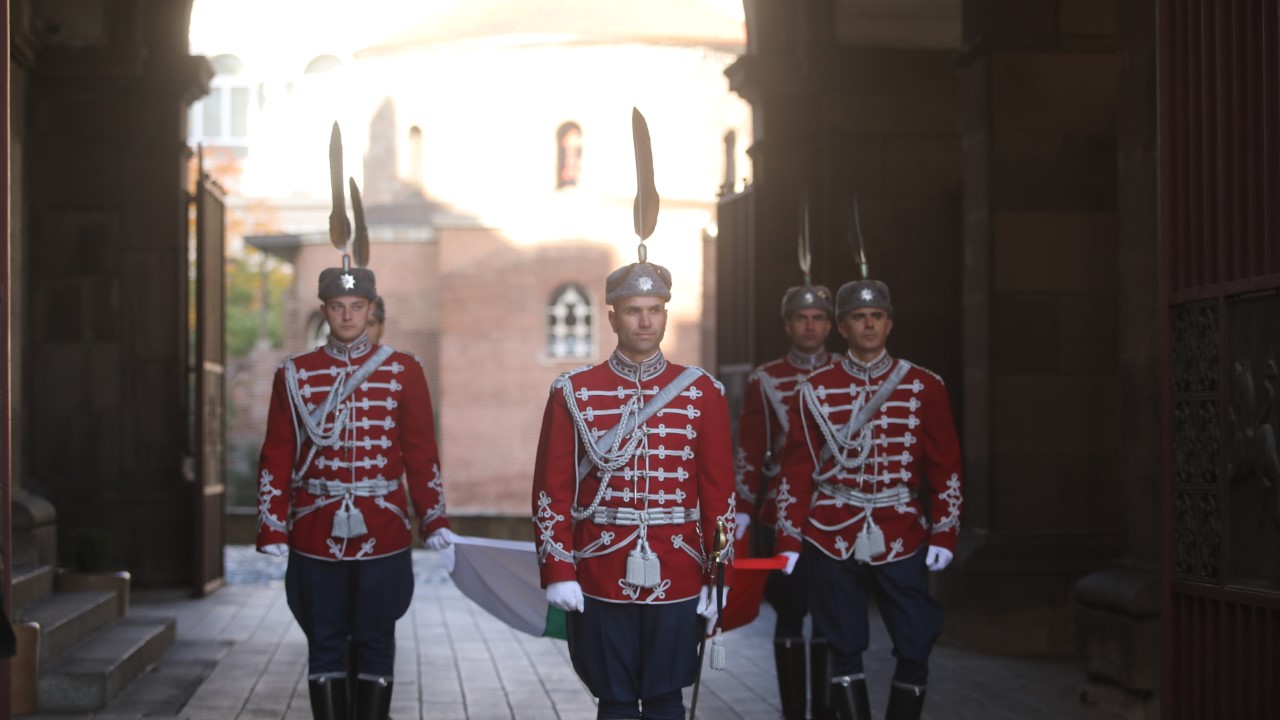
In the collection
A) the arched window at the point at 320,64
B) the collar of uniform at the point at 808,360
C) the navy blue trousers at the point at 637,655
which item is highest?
the arched window at the point at 320,64

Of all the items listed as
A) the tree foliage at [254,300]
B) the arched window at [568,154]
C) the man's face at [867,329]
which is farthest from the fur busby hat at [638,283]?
the tree foliage at [254,300]

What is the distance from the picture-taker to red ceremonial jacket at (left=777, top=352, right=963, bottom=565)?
7.37 meters

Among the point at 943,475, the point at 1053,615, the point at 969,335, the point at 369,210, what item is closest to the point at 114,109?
the point at 969,335

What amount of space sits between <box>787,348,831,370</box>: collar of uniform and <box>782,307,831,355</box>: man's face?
0.02m

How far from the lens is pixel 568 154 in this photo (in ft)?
166

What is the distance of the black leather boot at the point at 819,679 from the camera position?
8531mm

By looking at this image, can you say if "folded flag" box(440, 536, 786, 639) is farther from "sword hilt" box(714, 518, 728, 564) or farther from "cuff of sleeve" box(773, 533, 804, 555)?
"sword hilt" box(714, 518, 728, 564)

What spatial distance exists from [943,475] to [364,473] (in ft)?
7.70

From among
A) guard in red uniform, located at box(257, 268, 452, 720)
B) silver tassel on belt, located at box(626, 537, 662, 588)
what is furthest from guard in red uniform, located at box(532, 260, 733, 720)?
guard in red uniform, located at box(257, 268, 452, 720)

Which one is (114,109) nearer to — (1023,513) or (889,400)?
(1023,513)

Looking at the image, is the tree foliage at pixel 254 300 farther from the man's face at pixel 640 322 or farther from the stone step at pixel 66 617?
the man's face at pixel 640 322

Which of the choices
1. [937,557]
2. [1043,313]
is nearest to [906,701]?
[937,557]

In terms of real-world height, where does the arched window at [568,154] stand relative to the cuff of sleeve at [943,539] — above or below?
above

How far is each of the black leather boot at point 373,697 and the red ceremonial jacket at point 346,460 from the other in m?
0.49
